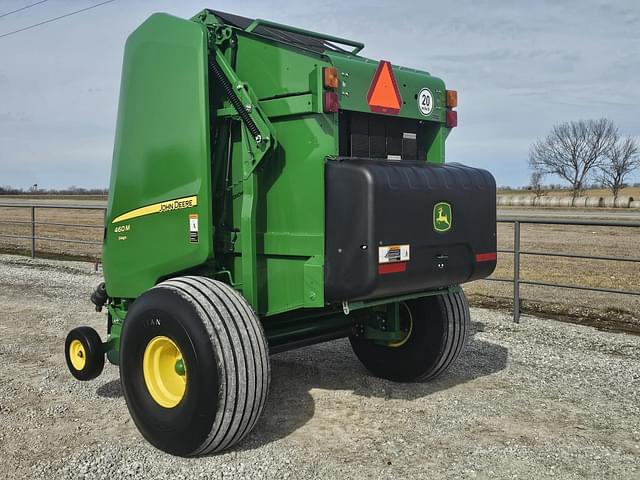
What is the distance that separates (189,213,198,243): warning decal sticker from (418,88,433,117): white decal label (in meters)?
1.69

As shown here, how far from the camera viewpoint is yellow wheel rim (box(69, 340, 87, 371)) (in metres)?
4.95

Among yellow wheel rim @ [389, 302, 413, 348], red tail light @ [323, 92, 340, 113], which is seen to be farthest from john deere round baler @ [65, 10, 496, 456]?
yellow wheel rim @ [389, 302, 413, 348]

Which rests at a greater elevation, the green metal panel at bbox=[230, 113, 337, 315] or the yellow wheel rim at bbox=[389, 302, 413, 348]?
the green metal panel at bbox=[230, 113, 337, 315]

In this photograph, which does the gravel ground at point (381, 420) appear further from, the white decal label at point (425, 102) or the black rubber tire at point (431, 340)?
the white decal label at point (425, 102)

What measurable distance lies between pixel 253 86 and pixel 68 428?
2566 mm

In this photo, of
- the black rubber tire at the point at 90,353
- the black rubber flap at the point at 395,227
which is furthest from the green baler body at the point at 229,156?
the black rubber tire at the point at 90,353

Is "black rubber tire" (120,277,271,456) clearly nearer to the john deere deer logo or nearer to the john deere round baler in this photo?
the john deere round baler

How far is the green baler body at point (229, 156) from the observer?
4.01 metres

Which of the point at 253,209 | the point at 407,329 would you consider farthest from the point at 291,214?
the point at 407,329

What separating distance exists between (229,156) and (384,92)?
1104 mm

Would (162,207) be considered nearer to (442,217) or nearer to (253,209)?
(253,209)

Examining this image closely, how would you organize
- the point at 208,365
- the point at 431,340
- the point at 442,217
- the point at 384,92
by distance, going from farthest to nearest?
the point at 431,340, the point at 384,92, the point at 442,217, the point at 208,365

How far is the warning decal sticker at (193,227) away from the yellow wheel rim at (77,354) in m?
1.38

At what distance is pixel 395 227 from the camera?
383 cm
